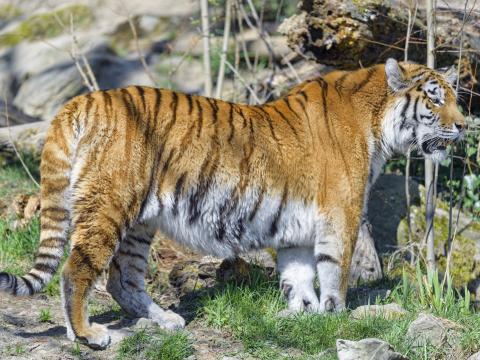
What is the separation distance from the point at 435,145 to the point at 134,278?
7.63ft

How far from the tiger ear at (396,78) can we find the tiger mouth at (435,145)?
1.43ft

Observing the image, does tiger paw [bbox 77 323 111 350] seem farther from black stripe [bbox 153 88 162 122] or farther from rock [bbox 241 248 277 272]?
rock [bbox 241 248 277 272]

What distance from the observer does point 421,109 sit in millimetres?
6254

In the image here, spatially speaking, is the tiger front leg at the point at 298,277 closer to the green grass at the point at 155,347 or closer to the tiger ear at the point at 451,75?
the green grass at the point at 155,347

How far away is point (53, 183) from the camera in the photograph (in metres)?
5.36

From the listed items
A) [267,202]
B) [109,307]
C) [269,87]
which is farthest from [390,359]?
[269,87]

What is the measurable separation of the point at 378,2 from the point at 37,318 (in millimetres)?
4031

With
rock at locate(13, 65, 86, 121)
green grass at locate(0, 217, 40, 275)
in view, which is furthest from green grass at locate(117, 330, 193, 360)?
rock at locate(13, 65, 86, 121)

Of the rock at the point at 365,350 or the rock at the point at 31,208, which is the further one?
the rock at the point at 31,208

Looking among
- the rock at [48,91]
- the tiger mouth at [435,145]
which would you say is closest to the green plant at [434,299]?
the tiger mouth at [435,145]

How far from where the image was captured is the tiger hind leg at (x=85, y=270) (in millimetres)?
5160

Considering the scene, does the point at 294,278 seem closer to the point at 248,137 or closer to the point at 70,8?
the point at 248,137

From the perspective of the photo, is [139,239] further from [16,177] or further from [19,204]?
[16,177]

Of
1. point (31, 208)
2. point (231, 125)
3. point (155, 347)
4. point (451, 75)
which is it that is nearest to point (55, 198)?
point (155, 347)
